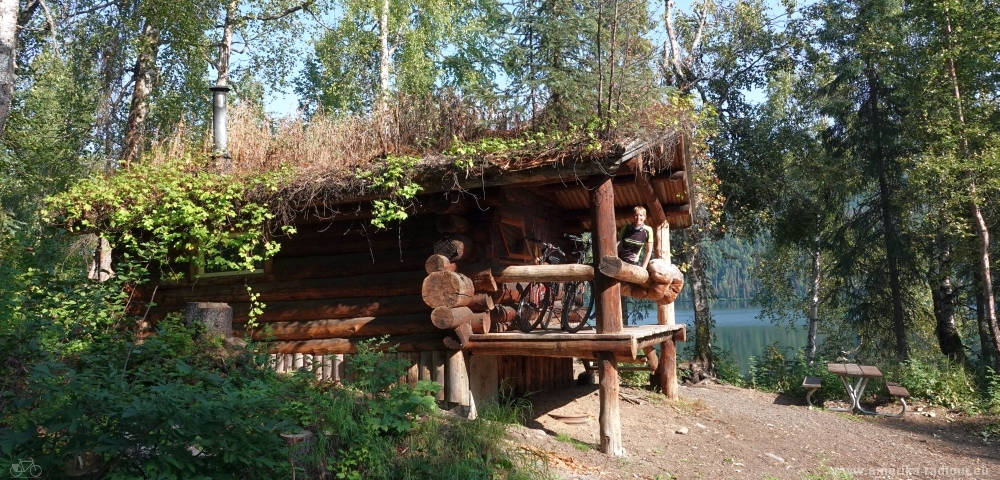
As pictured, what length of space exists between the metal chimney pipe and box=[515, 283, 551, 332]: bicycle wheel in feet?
16.1

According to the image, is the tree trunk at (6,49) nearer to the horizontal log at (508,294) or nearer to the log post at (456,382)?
the log post at (456,382)

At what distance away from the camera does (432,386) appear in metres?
6.46

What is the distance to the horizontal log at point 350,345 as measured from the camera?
8.62 m

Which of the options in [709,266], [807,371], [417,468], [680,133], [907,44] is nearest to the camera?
[417,468]

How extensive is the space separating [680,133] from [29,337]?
274 inches

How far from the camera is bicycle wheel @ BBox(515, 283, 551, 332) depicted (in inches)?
365

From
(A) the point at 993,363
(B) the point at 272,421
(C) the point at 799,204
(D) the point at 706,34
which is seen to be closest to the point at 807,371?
(A) the point at 993,363

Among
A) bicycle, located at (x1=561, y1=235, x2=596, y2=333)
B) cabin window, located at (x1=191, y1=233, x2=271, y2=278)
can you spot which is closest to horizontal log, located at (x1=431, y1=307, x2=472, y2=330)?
bicycle, located at (x1=561, y1=235, x2=596, y2=333)

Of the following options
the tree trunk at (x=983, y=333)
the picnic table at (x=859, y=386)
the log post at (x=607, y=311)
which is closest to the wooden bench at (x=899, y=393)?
the picnic table at (x=859, y=386)

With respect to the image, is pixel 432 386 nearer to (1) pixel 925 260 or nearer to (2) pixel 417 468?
(2) pixel 417 468

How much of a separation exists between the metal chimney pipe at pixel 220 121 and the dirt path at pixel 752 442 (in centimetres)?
601

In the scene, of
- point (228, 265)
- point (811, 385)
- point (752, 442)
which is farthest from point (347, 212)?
point (811, 385)

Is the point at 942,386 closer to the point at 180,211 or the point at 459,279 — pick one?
the point at 459,279

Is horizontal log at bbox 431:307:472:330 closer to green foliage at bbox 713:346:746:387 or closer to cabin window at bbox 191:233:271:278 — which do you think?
cabin window at bbox 191:233:271:278
